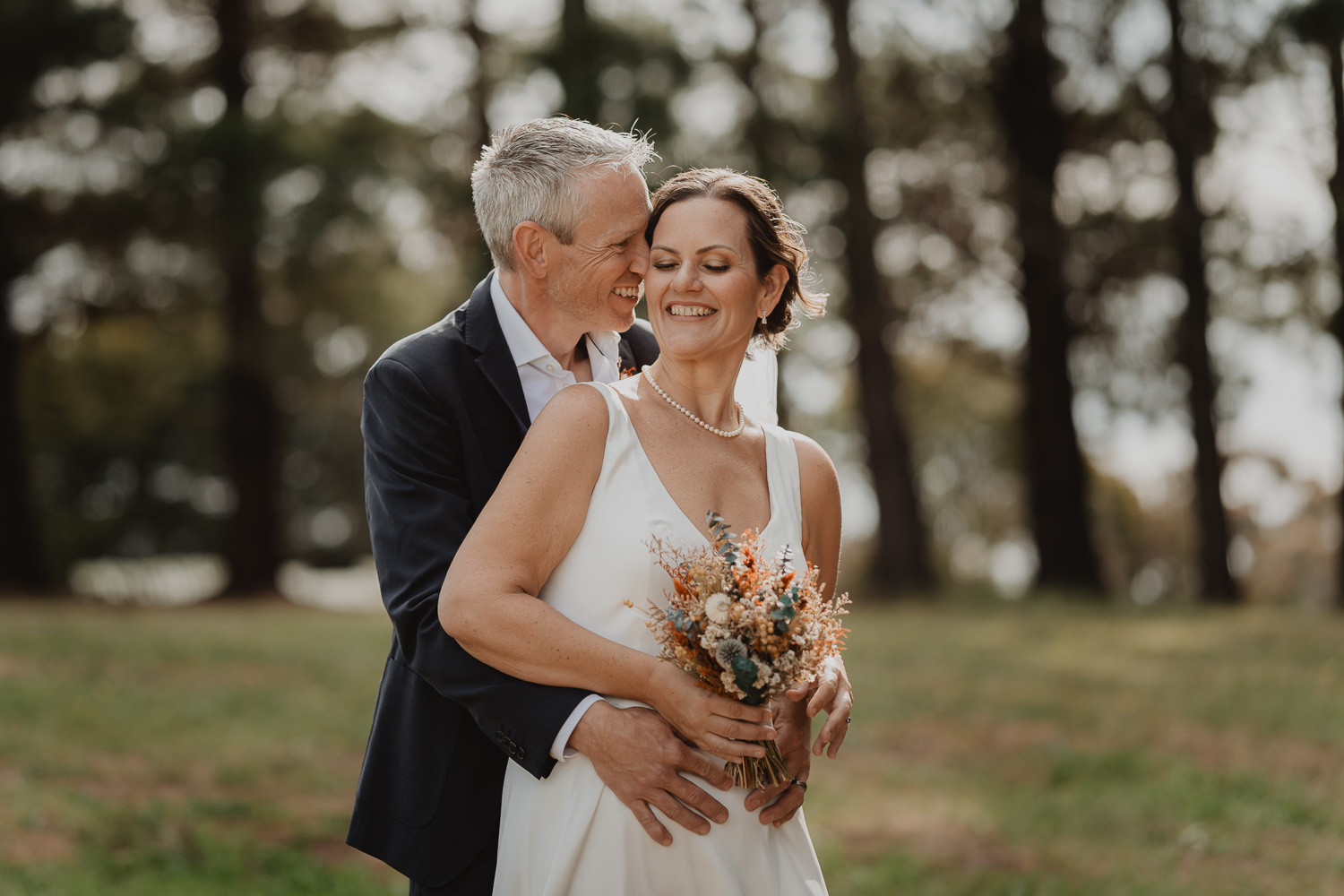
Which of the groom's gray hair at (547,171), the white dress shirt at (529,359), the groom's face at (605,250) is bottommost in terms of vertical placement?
the white dress shirt at (529,359)

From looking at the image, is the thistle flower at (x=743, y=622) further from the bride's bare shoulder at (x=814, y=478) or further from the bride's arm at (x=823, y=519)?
the bride's bare shoulder at (x=814, y=478)

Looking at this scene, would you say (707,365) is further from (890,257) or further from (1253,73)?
(890,257)

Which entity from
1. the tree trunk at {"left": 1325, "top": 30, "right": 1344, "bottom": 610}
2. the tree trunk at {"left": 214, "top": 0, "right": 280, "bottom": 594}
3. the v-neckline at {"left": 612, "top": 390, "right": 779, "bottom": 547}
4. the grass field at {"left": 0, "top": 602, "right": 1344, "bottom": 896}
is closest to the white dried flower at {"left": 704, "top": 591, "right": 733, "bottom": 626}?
the v-neckline at {"left": 612, "top": 390, "right": 779, "bottom": 547}

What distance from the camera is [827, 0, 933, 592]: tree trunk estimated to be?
17.5 m

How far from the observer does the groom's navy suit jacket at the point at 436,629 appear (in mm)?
2936

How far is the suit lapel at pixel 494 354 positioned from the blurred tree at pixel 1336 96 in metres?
14.8

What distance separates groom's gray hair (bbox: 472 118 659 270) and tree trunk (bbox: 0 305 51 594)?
19.9 meters

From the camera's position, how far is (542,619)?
2818 mm

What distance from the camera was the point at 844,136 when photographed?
56.5 feet

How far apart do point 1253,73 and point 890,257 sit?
6074 mm

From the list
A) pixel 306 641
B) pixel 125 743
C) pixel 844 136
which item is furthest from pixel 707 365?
pixel 844 136

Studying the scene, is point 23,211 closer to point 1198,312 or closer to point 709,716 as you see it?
point 1198,312

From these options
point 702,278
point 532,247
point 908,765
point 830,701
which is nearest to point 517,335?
point 532,247

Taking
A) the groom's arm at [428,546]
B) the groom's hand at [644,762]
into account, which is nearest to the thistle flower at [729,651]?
the groom's hand at [644,762]
